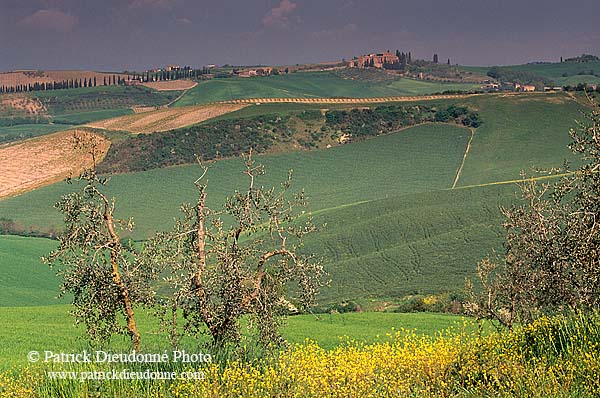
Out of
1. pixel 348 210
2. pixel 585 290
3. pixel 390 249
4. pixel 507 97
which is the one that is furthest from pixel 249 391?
pixel 507 97

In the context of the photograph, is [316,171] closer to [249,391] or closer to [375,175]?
[375,175]

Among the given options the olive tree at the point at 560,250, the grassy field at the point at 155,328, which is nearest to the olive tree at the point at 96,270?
the grassy field at the point at 155,328

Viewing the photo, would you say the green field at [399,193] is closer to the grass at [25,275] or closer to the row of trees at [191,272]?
the grass at [25,275]

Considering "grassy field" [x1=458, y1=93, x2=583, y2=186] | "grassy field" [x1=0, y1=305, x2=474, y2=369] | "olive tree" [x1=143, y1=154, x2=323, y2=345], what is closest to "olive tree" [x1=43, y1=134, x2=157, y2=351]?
"olive tree" [x1=143, y1=154, x2=323, y2=345]

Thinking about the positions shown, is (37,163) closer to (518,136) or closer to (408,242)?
(408,242)

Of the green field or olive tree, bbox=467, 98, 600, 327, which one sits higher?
olive tree, bbox=467, 98, 600, 327

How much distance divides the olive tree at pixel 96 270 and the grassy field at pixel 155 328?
30.2 feet

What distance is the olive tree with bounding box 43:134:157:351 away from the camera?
16031 millimetres

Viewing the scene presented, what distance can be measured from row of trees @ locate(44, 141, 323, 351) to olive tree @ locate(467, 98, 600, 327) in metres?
5.88

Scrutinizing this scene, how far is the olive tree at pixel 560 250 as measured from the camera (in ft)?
52.9

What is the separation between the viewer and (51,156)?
407 feet

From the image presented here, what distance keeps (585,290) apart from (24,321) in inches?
1235

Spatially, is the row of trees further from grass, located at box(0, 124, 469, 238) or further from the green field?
grass, located at box(0, 124, 469, 238)

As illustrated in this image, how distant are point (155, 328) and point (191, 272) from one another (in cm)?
2097
